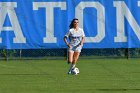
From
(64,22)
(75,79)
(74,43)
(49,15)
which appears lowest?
(75,79)

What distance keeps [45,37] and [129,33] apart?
3.92m

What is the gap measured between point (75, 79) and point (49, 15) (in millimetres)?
10050

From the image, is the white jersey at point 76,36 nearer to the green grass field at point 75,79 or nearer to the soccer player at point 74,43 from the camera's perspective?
the soccer player at point 74,43

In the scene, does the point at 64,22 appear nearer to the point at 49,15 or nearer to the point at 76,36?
the point at 49,15

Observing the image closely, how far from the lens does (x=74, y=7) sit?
27.0m

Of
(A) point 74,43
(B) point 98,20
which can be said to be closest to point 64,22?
(B) point 98,20

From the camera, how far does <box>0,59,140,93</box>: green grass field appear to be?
47.2 ft

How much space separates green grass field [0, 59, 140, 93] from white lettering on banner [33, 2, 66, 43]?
192 cm

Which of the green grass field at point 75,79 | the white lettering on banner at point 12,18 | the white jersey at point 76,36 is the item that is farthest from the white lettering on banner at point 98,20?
the white jersey at point 76,36

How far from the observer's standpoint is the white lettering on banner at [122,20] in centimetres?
2706

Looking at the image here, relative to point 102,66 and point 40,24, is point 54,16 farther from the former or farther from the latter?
point 102,66

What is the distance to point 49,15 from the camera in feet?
88.6

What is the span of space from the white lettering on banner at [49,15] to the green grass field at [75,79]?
1920 millimetres

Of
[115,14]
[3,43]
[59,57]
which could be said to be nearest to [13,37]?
[3,43]
